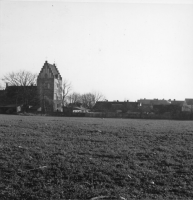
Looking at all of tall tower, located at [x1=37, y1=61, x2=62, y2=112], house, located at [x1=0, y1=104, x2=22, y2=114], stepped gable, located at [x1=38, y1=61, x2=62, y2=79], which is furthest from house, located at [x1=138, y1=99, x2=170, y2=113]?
house, located at [x1=0, y1=104, x2=22, y2=114]

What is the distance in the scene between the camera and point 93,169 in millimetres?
9219

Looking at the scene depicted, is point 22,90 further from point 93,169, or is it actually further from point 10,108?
point 93,169

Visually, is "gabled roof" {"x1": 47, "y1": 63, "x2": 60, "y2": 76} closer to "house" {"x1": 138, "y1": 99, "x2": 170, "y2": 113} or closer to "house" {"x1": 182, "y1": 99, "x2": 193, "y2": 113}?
"house" {"x1": 138, "y1": 99, "x2": 170, "y2": 113}

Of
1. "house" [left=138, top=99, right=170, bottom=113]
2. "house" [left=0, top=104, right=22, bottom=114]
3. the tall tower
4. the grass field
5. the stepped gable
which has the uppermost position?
the stepped gable

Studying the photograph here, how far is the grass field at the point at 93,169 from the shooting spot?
751 cm

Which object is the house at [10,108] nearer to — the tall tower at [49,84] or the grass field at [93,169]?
the tall tower at [49,84]

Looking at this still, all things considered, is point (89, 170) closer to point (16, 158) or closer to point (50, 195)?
point (50, 195)

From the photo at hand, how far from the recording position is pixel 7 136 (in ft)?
46.9

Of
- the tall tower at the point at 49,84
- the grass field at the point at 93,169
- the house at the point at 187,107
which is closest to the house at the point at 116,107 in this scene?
the tall tower at the point at 49,84

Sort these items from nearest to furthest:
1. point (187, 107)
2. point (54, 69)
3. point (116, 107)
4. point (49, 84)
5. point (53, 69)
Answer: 1. point (49, 84)
2. point (187, 107)
3. point (53, 69)
4. point (54, 69)
5. point (116, 107)

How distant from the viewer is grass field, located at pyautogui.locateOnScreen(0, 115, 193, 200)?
751 cm

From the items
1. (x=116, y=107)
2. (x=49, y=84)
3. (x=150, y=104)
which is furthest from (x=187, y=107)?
(x=49, y=84)

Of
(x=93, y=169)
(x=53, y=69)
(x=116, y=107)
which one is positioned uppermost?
(x=53, y=69)

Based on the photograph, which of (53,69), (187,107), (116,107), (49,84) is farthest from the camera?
(116,107)
